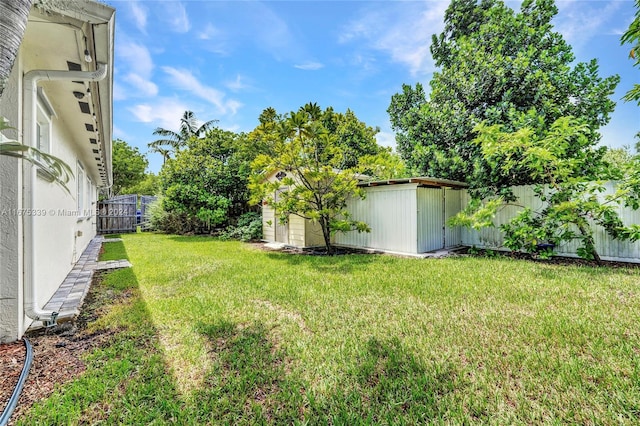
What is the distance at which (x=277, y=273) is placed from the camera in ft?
20.3

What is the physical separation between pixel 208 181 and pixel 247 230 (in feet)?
12.2

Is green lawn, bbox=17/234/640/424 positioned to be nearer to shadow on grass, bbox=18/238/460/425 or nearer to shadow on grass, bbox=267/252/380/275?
shadow on grass, bbox=18/238/460/425

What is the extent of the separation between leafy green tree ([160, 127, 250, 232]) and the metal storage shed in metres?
7.38

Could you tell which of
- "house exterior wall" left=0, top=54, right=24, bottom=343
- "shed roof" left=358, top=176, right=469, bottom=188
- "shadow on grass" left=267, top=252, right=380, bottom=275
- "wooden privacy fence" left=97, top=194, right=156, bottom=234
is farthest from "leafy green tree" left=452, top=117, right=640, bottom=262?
"wooden privacy fence" left=97, top=194, right=156, bottom=234

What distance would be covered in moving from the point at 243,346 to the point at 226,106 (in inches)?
524

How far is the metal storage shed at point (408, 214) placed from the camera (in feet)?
27.2

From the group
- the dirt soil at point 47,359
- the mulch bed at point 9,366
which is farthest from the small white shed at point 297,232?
the mulch bed at point 9,366

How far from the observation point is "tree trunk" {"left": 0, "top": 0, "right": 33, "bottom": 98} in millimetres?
1113

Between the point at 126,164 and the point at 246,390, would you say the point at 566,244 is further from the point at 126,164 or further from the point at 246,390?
the point at 126,164

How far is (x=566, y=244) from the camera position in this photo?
25.3ft

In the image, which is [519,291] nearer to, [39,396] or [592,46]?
[39,396]

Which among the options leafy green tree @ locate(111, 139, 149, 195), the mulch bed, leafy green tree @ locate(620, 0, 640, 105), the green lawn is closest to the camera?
the green lawn

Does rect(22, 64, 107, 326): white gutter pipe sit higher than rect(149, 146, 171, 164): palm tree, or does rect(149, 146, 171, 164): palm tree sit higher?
rect(149, 146, 171, 164): palm tree

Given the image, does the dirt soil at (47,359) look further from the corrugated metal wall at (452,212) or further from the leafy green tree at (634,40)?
the corrugated metal wall at (452,212)
